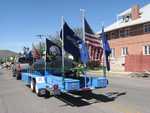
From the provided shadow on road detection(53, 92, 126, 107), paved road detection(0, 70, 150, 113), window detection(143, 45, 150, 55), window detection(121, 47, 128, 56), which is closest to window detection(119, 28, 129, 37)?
window detection(121, 47, 128, 56)

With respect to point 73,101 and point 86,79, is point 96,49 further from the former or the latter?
point 73,101

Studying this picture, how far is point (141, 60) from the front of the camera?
43844mm

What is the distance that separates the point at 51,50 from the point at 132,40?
117ft

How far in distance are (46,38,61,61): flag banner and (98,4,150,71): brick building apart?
87.5 feet

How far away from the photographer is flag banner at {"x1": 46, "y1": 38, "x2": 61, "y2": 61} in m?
17.3

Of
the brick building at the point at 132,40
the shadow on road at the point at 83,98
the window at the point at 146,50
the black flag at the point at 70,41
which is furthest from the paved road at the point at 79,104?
the window at the point at 146,50

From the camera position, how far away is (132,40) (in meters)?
52.1

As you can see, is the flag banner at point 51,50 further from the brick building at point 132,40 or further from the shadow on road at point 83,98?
the brick building at point 132,40

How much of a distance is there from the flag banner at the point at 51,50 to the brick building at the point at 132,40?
26677 millimetres

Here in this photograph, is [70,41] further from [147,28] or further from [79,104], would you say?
[147,28]

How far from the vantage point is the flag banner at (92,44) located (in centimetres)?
1490

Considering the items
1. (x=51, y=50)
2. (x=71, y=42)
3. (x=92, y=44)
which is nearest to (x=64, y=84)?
(x=71, y=42)

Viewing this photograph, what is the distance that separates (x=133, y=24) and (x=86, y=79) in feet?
121

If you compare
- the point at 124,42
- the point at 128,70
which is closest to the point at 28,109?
the point at 128,70
